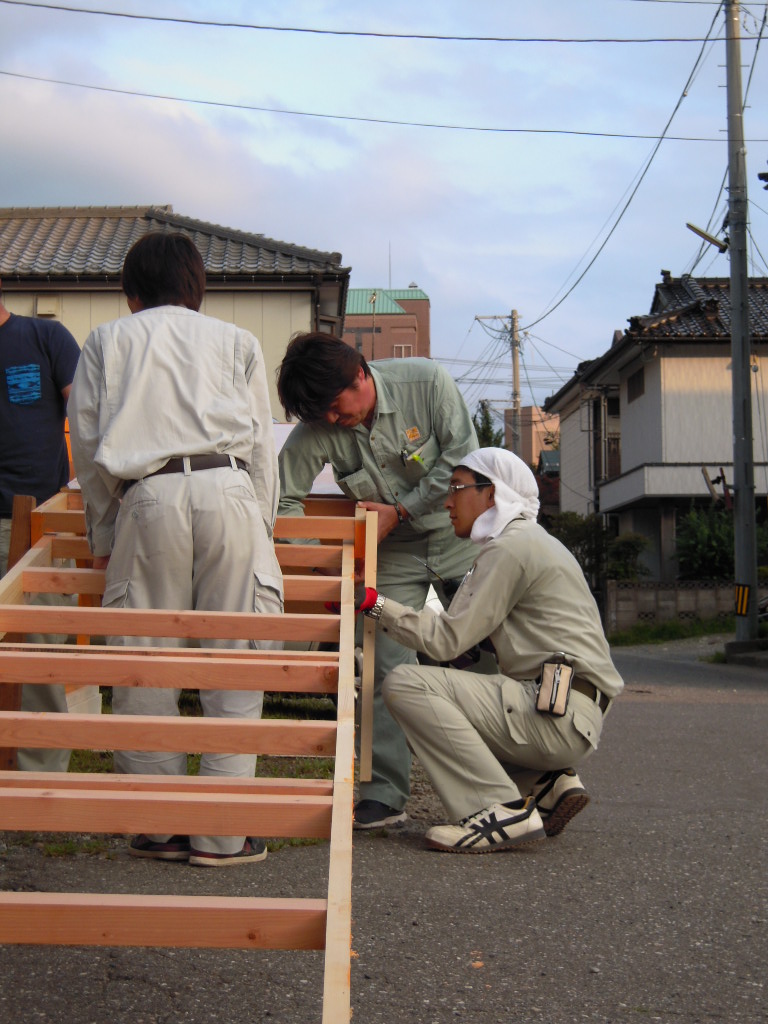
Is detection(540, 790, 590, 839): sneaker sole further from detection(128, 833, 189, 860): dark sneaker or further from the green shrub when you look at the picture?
the green shrub

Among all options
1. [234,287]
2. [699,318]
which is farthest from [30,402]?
[699,318]

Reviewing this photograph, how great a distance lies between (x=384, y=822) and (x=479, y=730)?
0.67m

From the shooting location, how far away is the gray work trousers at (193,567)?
3268 millimetres

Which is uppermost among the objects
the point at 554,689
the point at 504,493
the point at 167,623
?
the point at 504,493

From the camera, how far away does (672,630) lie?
2181cm

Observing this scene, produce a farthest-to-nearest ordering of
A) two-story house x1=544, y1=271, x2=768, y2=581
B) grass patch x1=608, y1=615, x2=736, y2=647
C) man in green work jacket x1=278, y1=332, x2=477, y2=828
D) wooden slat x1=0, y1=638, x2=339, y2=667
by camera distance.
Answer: two-story house x1=544, y1=271, x2=768, y2=581, grass patch x1=608, y1=615, x2=736, y2=647, man in green work jacket x1=278, y1=332, x2=477, y2=828, wooden slat x1=0, y1=638, x2=339, y2=667

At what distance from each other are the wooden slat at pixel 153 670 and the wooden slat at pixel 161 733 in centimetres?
23

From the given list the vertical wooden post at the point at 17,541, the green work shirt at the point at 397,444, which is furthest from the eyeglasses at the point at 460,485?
the vertical wooden post at the point at 17,541

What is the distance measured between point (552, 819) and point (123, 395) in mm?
2206

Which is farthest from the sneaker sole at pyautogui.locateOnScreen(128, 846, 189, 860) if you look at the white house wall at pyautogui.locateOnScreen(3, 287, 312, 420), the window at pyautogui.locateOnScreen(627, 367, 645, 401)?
the window at pyautogui.locateOnScreen(627, 367, 645, 401)

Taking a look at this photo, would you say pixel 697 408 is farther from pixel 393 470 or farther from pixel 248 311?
pixel 393 470

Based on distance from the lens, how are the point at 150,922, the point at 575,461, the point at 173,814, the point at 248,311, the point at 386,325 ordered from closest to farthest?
the point at 150,922
the point at 173,814
the point at 248,311
the point at 575,461
the point at 386,325

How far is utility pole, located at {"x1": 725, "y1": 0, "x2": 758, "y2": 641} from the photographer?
53.6 feet

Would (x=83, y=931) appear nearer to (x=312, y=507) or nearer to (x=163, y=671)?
(x=163, y=671)
